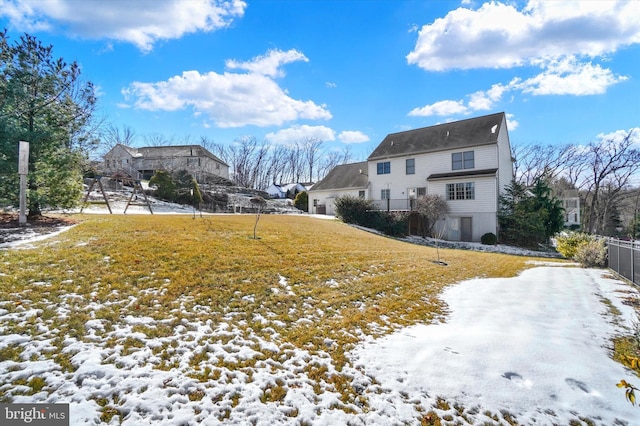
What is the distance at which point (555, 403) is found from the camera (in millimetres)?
3438

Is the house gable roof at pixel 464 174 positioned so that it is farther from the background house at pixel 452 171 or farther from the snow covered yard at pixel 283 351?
the snow covered yard at pixel 283 351

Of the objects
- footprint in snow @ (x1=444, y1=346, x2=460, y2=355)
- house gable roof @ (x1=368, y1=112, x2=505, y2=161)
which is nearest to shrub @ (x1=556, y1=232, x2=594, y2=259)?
house gable roof @ (x1=368, y1=112, x2=505, y2=161)

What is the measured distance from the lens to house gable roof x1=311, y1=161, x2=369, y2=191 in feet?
104

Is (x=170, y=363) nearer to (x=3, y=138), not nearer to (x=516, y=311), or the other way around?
(x=516, y=311)

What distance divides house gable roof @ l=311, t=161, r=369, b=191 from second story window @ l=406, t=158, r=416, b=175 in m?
4.51

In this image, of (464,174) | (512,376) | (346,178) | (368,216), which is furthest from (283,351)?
(346,178)

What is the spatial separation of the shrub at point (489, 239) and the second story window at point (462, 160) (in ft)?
19.0

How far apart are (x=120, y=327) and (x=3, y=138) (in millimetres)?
9125

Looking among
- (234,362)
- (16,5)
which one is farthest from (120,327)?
(16,5)

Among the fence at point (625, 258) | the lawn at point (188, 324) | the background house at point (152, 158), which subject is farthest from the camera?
the background house at point (152, 158)

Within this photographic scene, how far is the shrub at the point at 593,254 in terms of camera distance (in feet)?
40.6

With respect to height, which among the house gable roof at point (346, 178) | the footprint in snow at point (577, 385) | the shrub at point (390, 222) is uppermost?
the house gable roof at point (346, 178)

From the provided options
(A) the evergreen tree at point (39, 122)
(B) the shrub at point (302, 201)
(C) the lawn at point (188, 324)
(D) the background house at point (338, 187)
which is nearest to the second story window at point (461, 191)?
(D) the background house at point (338, 187)

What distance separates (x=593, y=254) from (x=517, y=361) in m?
12.2
